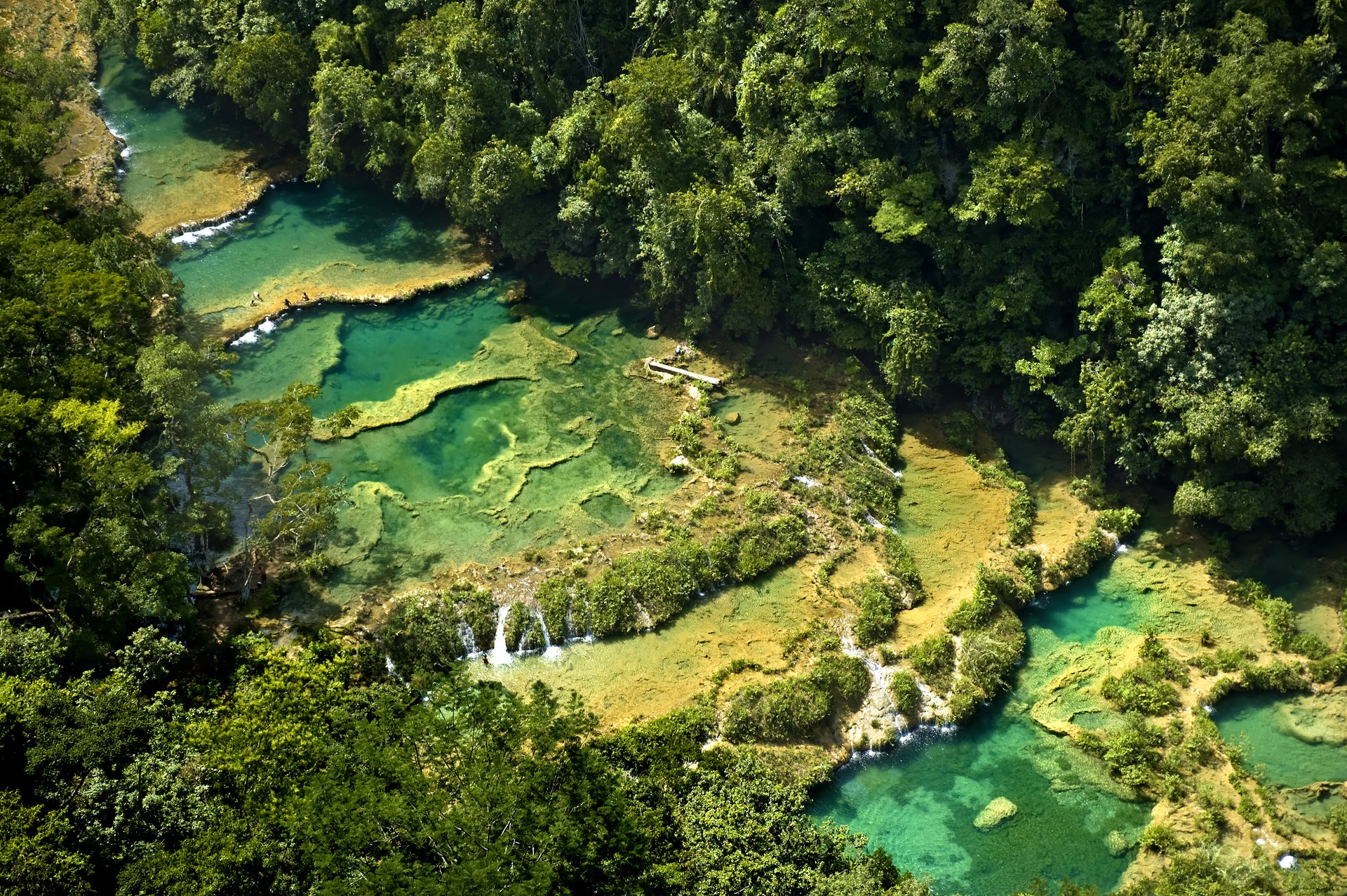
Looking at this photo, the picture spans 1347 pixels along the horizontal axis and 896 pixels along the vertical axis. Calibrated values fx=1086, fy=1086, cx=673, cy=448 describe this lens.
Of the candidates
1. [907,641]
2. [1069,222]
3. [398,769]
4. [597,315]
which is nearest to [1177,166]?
[1069,222]

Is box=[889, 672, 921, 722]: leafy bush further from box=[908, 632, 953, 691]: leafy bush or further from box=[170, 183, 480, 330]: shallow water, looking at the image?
box=[170, 183, 480, 330]: shallow water

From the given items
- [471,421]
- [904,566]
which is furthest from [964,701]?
[471,421]

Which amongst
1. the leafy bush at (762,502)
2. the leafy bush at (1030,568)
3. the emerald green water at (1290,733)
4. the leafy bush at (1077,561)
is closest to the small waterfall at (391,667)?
the leafy bush at (762,502)

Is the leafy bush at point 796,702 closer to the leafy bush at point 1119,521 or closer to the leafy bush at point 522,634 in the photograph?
the leafy bush at point 522,634

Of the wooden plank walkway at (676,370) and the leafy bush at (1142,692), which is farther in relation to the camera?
the wooden plank walkway at (676,370)

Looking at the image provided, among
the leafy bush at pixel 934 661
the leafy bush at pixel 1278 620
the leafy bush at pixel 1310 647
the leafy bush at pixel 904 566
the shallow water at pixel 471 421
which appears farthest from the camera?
the shallow water at pixel 471 421

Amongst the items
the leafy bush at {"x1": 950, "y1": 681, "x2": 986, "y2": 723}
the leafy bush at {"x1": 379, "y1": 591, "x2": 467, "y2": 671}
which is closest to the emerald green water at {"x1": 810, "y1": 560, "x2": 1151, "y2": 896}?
the leafy bush at {"x1": 950, "y1": 681, "x2": 986, "y2": 723}
